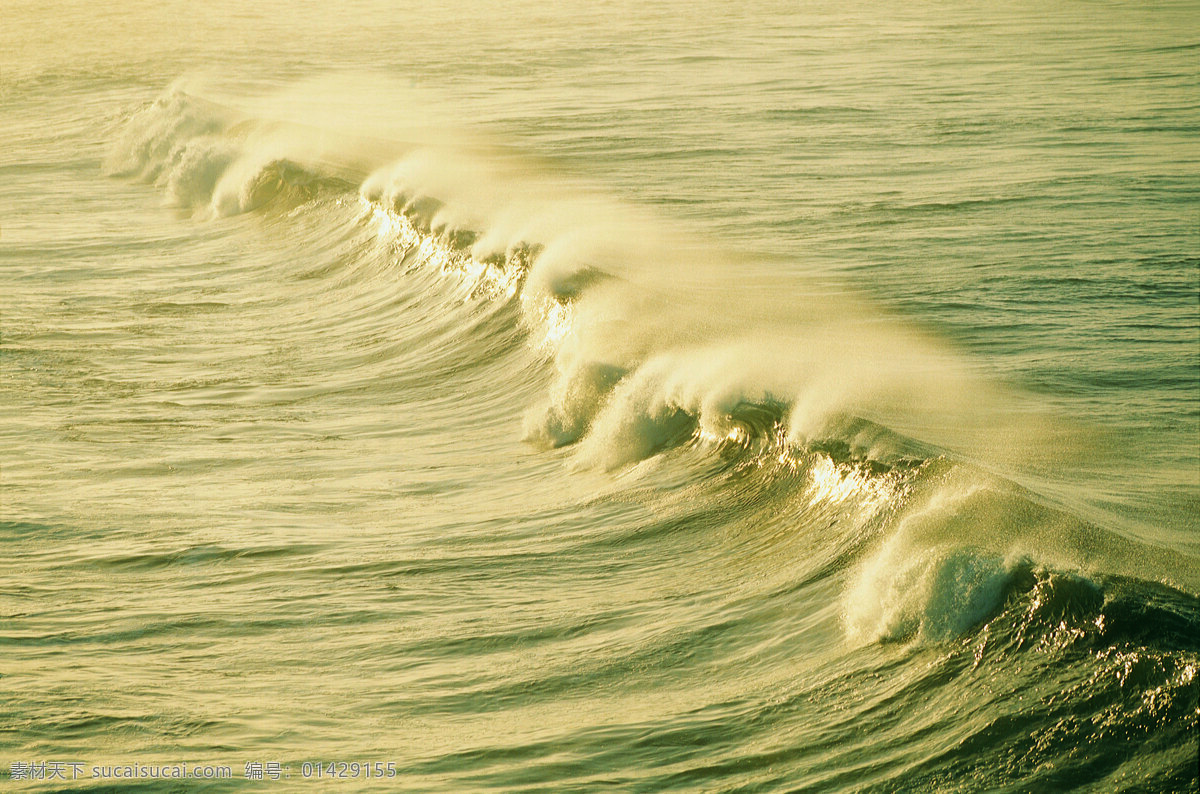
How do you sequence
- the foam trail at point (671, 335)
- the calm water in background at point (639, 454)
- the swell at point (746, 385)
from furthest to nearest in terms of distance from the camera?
1. the foam trail at point (671, 335)
2. the swell at point (746, 385)
3. the calm water in background at point (639, 454)

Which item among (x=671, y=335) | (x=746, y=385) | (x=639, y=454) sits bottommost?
(x=639, y=454)

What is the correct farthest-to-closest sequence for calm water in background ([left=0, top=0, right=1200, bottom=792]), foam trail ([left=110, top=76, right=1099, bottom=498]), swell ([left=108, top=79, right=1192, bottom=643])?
foam trail ([left=110, top=76, right=1099, bottom=498]) → swell ([left=108, top=79, right=1192, bottom=643]) → calm water in background ([left=0, top=0, right=1200, bottom=792])

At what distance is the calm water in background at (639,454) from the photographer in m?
4.64

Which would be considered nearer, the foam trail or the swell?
the swell

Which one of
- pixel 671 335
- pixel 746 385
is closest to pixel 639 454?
pixel 746 385

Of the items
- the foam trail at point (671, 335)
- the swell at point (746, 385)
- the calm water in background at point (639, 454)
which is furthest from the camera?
the foam trail at point (671, 335)

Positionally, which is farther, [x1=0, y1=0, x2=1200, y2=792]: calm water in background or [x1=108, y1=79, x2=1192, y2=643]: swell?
[x1=108, y1=79, x2=1192, y2=643]: swell

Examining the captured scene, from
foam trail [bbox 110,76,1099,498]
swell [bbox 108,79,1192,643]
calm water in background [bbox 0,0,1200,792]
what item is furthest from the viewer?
foam trail [bbox 110,76,1099,498]

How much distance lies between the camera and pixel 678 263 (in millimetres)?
10672

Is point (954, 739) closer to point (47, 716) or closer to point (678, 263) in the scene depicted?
point (47, 716)

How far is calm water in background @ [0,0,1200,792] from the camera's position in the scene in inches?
183

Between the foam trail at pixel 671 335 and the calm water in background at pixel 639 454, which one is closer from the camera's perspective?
the calm water in background at pixel 639 454

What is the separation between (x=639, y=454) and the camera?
760cm

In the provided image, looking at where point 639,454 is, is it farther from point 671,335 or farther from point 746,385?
point 671,335
